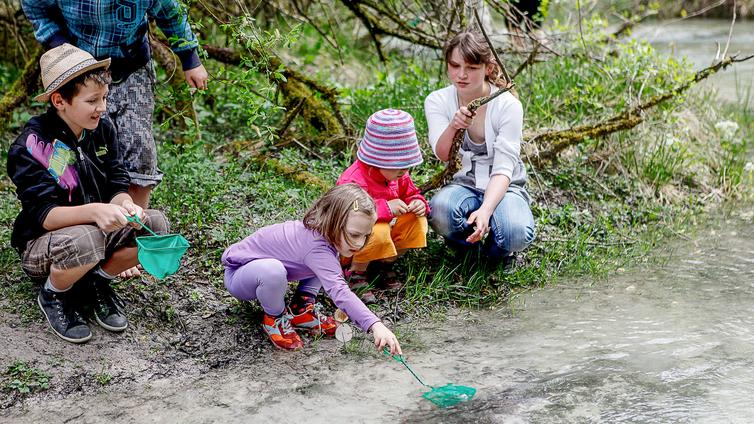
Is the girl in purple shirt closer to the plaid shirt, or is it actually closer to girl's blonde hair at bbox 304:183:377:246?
girl's blonde hair at bbox 304:183:377:246

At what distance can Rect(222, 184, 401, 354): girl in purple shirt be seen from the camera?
124 inches

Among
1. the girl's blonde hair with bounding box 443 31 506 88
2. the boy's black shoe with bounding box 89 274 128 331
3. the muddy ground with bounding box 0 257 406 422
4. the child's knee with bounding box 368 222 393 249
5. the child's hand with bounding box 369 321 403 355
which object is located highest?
the girl's blonde hair with bounding box 443 31 506 88

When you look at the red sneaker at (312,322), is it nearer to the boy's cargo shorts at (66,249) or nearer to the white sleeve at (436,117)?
the boy's cargo shorts at (66,249)

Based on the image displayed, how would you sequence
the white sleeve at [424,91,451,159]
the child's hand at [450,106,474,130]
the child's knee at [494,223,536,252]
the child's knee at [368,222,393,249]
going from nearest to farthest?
1. the child's knee at [368,222,393,249]
2. the child's hand at [450,106,474,130]
3. the child's knee at [494,223,536,252]
4. the white sleeve at [424,91,451,159]

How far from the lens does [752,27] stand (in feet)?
38.7

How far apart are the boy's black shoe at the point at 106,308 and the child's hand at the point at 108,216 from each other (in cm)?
40

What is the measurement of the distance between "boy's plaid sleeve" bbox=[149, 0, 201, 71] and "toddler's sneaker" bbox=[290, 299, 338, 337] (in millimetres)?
1259

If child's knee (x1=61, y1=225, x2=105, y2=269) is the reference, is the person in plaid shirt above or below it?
above

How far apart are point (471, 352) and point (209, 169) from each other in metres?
1.93

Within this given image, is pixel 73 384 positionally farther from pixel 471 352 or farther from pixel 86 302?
pixel 471 352

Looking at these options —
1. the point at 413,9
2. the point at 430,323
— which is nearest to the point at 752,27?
the point at 413,9

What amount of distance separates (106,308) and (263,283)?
0.65 metres

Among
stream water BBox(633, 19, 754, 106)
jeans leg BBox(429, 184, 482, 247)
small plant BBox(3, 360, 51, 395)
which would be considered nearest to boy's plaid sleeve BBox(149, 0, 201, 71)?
jeans leg BBox(429, 184, 482, 247)

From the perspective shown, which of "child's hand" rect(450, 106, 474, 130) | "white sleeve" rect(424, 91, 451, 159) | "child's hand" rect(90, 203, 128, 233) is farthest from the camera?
"white sleeve" rect(424, 91, 451, 159)
